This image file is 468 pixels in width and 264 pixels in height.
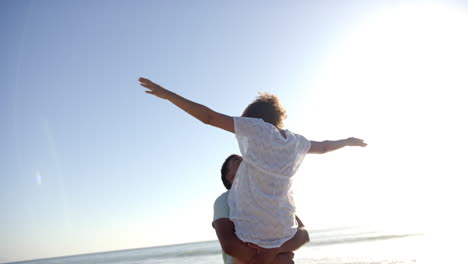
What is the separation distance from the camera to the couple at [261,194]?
6.41ft

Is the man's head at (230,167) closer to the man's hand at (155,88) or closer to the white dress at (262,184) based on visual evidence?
the white dress at (262,184)

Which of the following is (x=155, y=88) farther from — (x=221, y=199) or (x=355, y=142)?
(x=355, y=142)

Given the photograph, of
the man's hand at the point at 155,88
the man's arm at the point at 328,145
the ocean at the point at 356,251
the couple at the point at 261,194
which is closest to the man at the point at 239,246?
the couple at the point at 261,194

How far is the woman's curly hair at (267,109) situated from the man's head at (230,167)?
0.38 meters

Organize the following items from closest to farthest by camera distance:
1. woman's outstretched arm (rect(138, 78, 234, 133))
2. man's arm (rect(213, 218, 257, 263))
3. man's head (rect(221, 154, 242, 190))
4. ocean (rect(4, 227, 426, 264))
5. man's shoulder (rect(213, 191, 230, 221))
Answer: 1. woman's outstretched arm (rect(138, 78, 234, 133))
2. man's arm (rect(213, 218, 257, 263))
3. man's shoulder (rect(213, 191, 230, 221))
4. man's head (rect(221, 154, 242, 190))
5. ocean (rect(4, 227, 426, 264))

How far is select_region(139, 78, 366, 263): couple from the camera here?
1953 mm

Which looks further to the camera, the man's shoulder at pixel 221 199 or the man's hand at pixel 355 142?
the man's hand at pixel 355 142

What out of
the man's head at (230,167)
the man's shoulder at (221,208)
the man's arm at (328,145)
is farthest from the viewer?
the man's head at (230,167)

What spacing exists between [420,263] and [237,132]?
12.3 m

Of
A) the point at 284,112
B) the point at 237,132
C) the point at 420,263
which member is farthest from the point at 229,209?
the point at 420,263

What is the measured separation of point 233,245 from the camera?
76.5 inches

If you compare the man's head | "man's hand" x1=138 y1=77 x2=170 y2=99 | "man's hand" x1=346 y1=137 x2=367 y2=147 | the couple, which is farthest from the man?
"man's hand" x1=138 y1=77 x2=170 y2=99

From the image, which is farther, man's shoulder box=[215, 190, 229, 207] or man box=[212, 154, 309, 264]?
man's shoulder box=[215, 190, 229, 207]

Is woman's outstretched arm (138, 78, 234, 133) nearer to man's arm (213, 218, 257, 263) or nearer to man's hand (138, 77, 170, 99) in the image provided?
man's hand (138, 77, 170, 99)
